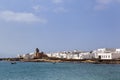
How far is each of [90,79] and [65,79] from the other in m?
3.15

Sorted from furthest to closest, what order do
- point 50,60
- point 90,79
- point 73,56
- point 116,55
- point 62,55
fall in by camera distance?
point 62,55 < point 73,56 < point 50,60 < point 116,55 < point 90,79

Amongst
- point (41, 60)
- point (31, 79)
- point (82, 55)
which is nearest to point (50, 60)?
point (41, 60)

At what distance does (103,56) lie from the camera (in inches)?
5463

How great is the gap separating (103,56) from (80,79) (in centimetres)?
9995

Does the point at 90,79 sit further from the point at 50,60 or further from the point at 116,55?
the point at 50,60

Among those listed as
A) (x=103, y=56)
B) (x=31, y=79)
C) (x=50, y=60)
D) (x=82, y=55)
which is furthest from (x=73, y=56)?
(x=31, y=79)

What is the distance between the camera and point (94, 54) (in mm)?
158500

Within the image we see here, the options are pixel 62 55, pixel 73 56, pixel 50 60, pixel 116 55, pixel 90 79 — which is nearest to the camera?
pixel 90 79

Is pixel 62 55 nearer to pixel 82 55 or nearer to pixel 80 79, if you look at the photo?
pixel 82 55

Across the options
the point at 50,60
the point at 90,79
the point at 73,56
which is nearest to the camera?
the point at 90,79

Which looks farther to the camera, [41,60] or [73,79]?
[41,60]

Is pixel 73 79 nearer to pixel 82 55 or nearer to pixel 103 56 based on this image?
pixel 103 56

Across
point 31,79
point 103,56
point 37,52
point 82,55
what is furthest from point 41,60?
point 31,79

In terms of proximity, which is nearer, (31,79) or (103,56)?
(31,79)
